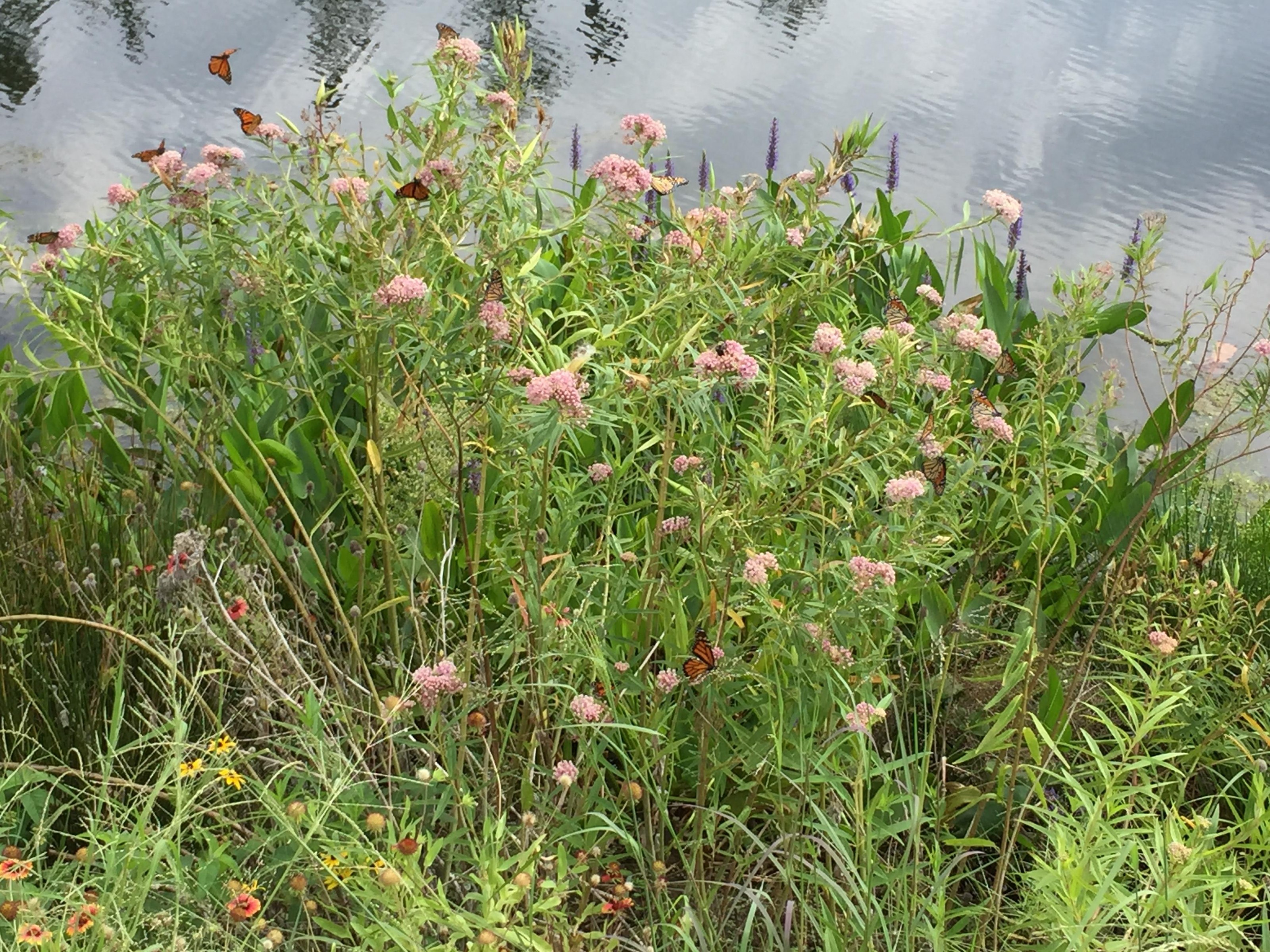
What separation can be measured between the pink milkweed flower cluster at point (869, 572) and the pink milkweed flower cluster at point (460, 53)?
0.95 meters

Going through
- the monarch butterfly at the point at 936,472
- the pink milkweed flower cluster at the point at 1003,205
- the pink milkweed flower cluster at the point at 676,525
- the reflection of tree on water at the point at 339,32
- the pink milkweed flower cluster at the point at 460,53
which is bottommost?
the reflection of tree on water at the point at 339,32

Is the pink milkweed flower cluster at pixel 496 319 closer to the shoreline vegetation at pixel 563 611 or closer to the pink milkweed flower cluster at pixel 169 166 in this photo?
the shoreline vegetation at pixel 563 611

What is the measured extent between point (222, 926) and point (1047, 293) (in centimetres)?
365

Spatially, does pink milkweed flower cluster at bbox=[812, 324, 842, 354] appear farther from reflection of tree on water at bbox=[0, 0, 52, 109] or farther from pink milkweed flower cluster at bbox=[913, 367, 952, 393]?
reflection of tree on water at bbox=[0, 0, 52, 109]

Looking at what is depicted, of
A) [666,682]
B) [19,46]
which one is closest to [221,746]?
[666,682]

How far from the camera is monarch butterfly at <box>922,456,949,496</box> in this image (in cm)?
157

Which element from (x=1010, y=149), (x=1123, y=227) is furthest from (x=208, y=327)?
(x=1010, y=149)

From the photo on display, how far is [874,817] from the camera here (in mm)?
1781

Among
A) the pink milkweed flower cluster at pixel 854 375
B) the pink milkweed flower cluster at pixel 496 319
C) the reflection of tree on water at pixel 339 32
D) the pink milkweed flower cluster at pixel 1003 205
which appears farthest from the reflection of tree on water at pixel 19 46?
the pink milkweed flower cluster at pixel 854 375

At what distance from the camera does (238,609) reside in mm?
1624

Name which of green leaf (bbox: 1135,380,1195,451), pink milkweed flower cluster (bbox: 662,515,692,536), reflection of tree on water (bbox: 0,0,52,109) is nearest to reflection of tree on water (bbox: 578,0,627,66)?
reflection of tree on water (bbox: 0,0,52,109)

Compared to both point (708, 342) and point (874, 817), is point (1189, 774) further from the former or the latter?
point (708, 342)

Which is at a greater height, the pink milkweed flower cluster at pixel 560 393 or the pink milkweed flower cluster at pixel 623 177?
the pink milkweed flower cluster at pixel 623 177

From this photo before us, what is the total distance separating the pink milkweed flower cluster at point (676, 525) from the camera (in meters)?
1.67
